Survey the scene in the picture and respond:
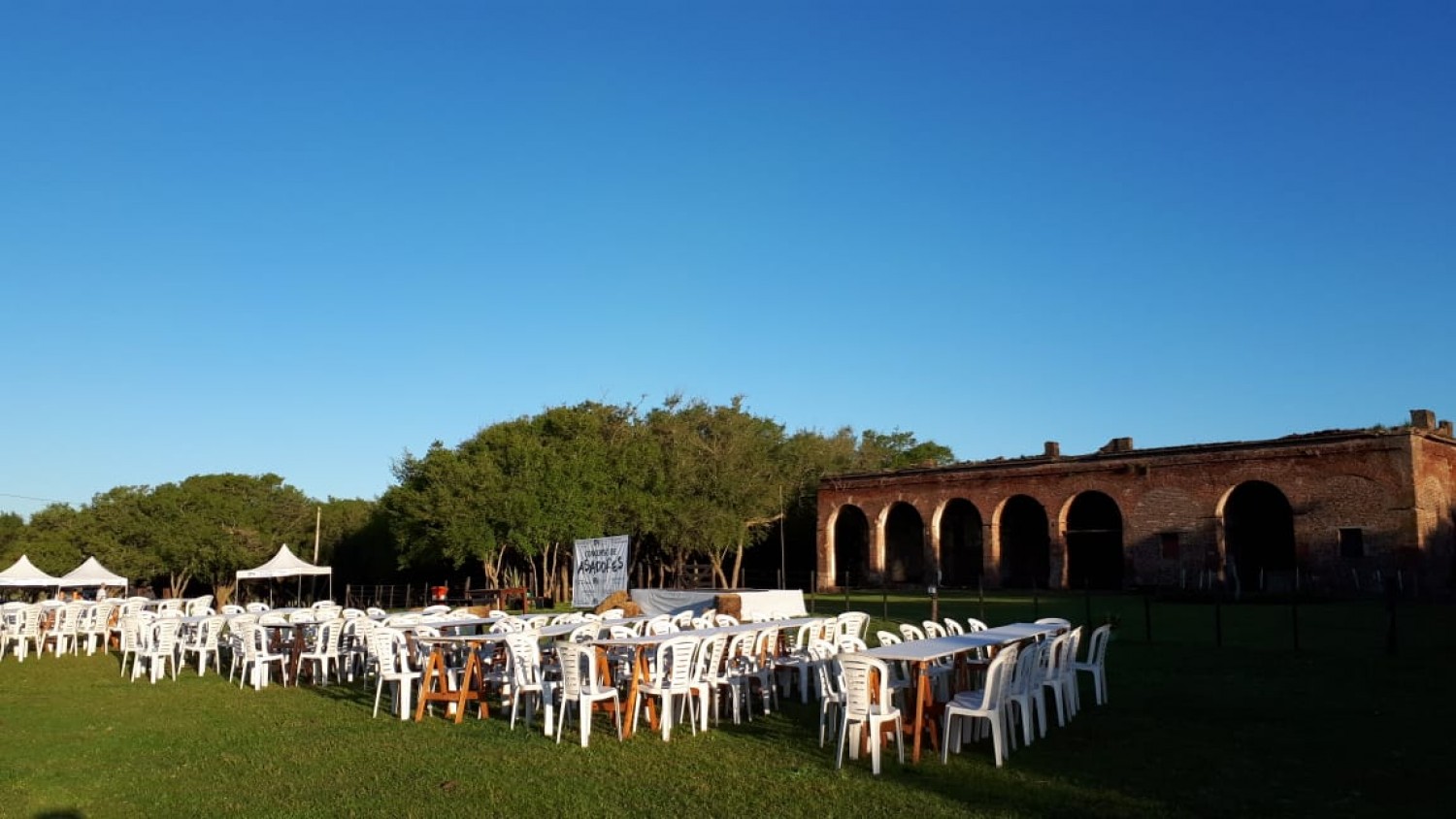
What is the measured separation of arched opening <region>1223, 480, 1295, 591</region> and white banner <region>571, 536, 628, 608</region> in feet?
67.0

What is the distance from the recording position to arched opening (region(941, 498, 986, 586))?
135 ft

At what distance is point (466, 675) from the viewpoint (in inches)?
416

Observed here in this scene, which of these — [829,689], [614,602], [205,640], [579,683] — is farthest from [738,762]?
[614,602]

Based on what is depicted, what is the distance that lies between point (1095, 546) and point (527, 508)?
66.9 ft

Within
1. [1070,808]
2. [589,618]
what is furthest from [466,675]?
[1070,808]

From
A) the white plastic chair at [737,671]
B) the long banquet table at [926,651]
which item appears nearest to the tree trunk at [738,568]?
the white plastic chair at [737,671]

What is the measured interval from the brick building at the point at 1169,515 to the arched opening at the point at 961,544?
0.06 meters

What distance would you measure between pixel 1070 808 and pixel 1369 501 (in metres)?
27.1

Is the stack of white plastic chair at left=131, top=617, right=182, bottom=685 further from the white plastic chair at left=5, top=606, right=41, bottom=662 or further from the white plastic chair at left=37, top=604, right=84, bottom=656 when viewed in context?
the white plastic chair at left=37, top=604, right=84, bottom=656

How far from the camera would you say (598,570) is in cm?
2447

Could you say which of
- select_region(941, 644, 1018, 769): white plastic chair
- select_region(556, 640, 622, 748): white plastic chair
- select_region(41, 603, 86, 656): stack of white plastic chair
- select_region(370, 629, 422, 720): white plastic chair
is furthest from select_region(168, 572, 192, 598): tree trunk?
select_region(941, 644, 1018, 769): white plastic chair

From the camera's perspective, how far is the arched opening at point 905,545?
4177cm

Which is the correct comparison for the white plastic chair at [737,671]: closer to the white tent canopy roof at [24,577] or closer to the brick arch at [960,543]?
the white tent canopy roof at [24,577]

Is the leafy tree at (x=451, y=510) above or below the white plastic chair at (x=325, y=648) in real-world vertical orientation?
above
